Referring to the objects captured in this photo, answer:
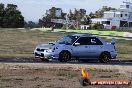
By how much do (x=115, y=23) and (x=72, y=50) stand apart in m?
152

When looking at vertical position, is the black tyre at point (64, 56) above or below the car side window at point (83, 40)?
below

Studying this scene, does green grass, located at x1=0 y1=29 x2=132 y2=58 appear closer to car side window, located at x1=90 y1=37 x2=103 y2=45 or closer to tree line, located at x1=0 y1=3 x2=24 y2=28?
car side window, located at x1=90 y1=37 x2=103 y2=45

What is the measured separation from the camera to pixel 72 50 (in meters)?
22.8

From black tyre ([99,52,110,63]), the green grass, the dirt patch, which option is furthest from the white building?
the dirt patch

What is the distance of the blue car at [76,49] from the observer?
73.7 feet

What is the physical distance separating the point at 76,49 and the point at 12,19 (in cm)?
15659

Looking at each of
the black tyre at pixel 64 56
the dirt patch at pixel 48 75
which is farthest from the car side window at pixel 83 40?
the dirt patch at pixel 48 75

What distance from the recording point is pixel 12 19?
583ft

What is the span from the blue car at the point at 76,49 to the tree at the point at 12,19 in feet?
508

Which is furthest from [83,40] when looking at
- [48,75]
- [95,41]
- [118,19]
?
[118,19]

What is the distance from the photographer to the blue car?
73.7 feet

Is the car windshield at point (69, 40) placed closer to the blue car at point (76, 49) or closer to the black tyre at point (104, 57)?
the blue car at point (76, 49)

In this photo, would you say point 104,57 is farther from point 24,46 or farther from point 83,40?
point 24,46

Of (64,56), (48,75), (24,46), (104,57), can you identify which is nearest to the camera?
(48,75)
